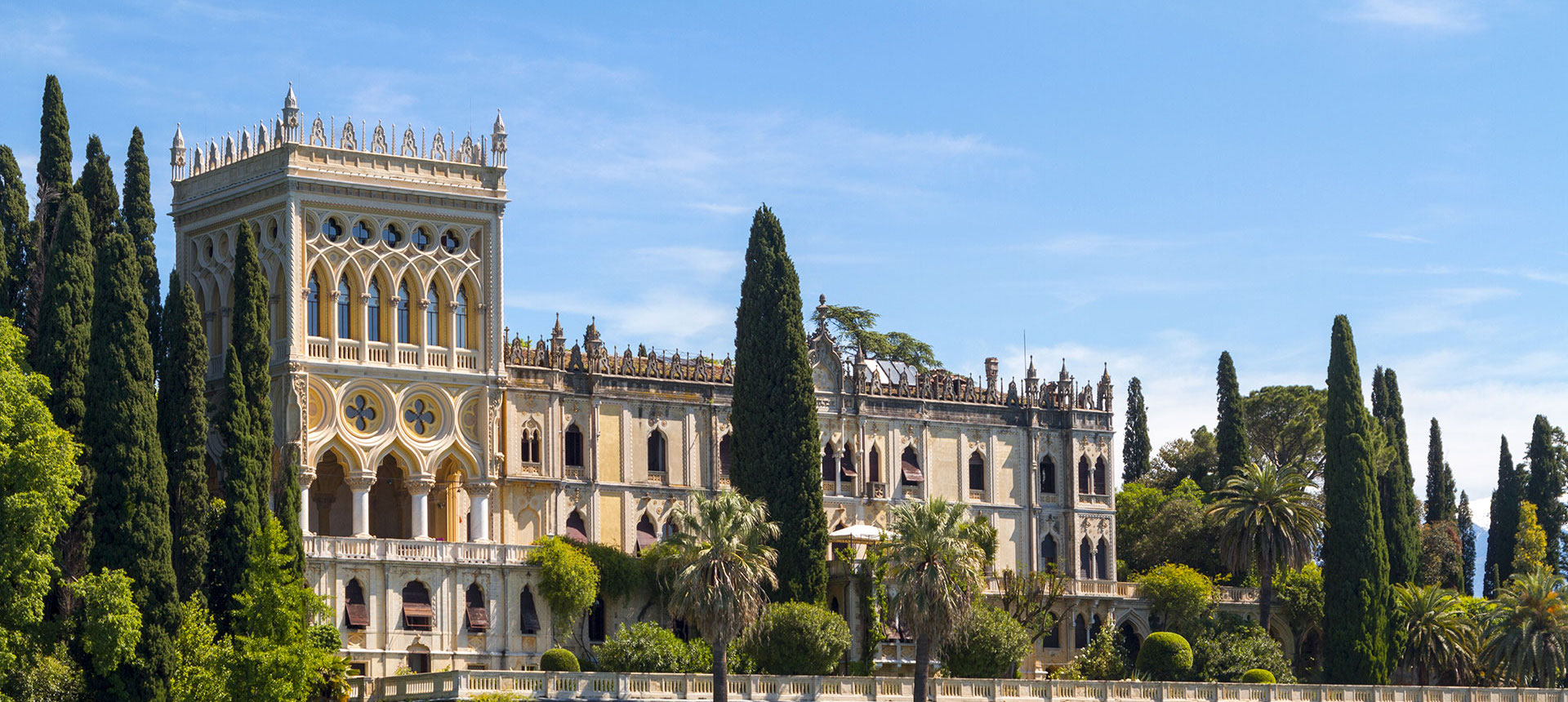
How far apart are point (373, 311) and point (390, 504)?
6.70 meters

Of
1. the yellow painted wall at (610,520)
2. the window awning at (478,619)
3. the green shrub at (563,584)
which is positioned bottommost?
the window awning at (478,619)

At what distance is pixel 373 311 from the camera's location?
83500mm

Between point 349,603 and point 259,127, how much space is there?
15.9 metres

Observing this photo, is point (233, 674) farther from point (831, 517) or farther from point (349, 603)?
point (831, 517)

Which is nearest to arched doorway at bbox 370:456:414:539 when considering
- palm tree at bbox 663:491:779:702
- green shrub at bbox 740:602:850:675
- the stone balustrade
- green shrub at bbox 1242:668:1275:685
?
the stone balustrade

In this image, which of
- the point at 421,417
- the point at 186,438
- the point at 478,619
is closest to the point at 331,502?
the point at 421,417

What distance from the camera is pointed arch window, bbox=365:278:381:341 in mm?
83125

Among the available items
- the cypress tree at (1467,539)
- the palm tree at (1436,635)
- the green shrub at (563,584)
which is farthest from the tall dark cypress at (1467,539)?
the green shrub at (563,584)

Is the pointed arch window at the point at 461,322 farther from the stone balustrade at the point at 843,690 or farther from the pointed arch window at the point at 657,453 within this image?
the stone balustrade at the point at 843,690

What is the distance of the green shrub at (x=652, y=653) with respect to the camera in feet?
255

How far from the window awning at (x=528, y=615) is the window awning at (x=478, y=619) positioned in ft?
4.37

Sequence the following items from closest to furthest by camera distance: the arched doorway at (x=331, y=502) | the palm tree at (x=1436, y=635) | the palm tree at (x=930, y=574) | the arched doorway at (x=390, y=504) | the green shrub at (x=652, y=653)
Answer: the palm tree at (x=930, y=574) → the green shrub at (x=652, y=653) → the arched doorway at (x=331, y=502) → the arched doorway at (x=390, y=504) → the palm tree at (x=1436, y=635)

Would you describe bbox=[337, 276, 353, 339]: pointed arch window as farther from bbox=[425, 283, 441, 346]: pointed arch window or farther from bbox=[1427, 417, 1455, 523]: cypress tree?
bbox=[1427, 417, 1455, 523]: cypress tree

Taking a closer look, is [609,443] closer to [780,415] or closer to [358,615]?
[780,415]
